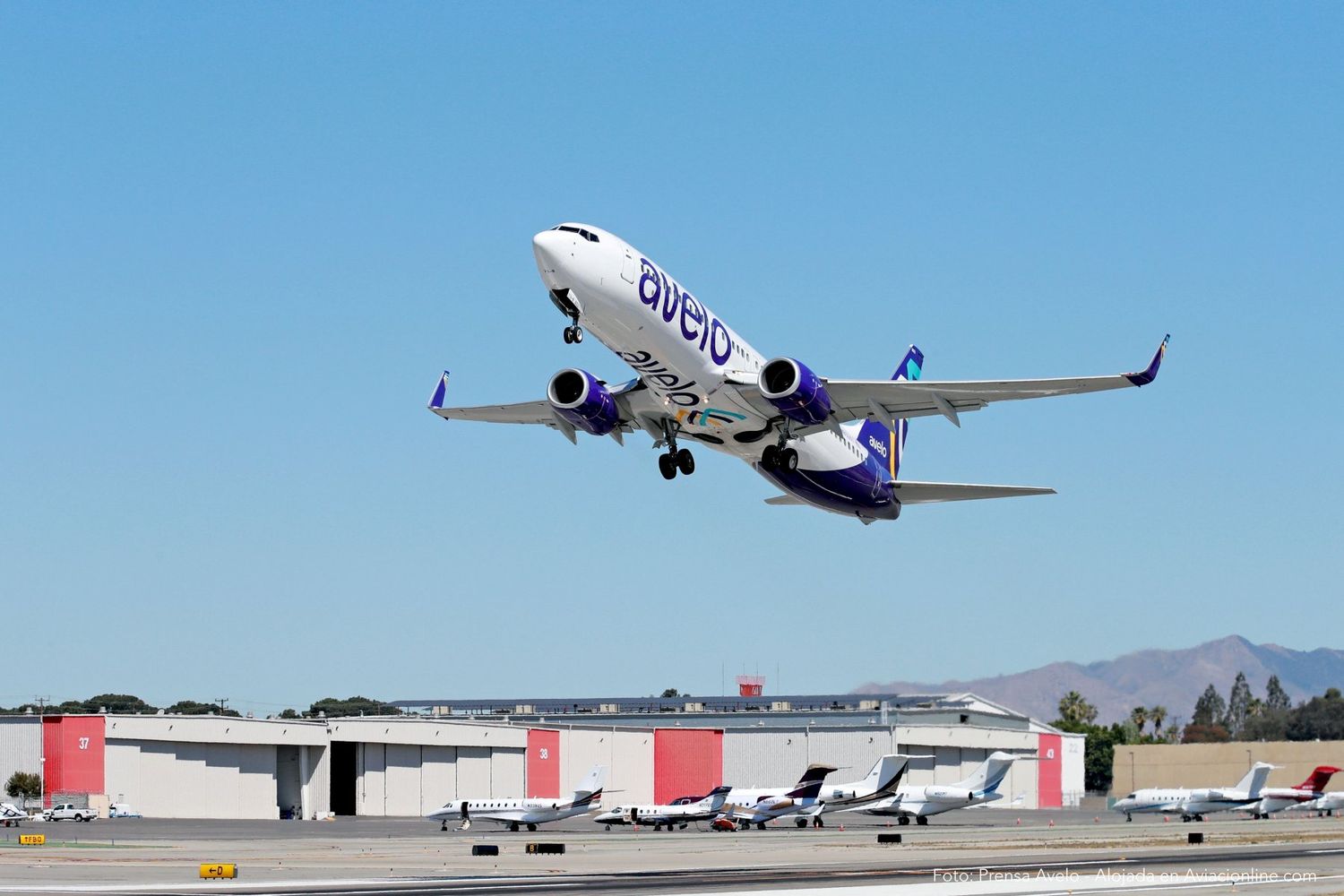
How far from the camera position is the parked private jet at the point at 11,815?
91.0m

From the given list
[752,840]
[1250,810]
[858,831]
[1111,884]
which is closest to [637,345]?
[1111,884]

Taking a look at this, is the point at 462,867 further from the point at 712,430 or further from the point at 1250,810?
the point at 1250,810

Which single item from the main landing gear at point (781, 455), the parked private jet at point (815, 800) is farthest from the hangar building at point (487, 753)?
the main landing gear at point (781, 455)

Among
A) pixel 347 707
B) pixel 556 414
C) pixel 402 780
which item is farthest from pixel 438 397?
pixel 347 707

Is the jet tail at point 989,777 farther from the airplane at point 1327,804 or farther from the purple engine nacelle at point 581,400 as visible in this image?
the purple engine nacelle at point 581,400

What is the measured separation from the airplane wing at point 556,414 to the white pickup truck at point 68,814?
160ft

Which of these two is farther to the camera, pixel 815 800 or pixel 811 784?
pixel 811 784

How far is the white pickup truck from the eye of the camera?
93.3m

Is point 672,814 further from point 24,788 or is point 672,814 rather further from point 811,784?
point 24,788

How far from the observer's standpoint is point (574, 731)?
421ft

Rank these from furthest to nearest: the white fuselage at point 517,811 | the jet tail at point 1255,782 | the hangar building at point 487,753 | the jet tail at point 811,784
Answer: the jet tail at point 1255,782, the hangar building at point 487,753, the jet tail at point 811,784, the white fuselage at point 517,811

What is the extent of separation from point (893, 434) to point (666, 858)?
20578 millimetres

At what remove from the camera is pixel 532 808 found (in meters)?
97.8

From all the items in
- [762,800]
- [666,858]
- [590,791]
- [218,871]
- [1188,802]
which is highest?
[218,871]
